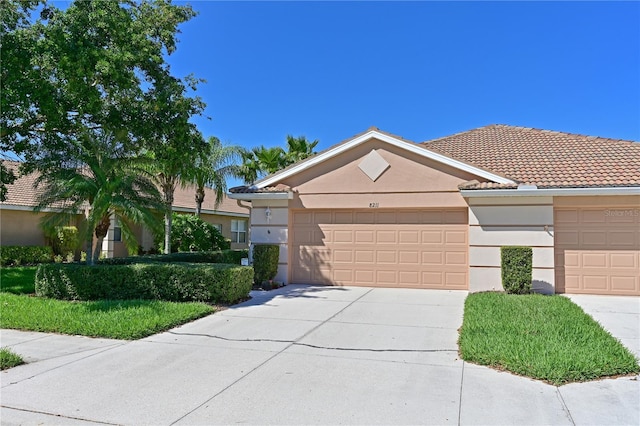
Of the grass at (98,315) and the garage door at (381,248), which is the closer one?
the grass at (98,315)

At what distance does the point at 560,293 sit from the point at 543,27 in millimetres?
7028

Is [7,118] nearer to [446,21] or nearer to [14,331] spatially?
[14,331]

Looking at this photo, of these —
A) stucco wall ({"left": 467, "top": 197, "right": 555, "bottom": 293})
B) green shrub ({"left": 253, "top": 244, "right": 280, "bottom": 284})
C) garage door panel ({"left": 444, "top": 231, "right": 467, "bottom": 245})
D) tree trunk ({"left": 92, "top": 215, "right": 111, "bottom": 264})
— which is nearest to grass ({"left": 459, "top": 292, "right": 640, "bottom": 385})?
stucco wall ({"left": 467, "top": 197, "right": 555, "bottom": 293})

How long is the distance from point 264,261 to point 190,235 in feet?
33.2

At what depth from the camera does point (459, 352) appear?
20.0 feet

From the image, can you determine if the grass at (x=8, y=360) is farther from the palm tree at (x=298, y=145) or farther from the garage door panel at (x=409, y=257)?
the palm tree at (x=298, y=145)

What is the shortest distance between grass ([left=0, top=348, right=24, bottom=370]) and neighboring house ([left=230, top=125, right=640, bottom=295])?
7984 mm

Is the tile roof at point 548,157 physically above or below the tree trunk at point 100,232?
above

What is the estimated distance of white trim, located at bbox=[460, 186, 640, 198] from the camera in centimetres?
1041

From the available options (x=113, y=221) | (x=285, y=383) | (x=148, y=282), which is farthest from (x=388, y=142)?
(x=113, y=221)

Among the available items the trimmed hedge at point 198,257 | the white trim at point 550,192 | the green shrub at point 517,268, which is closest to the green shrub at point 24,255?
the trimmed hedge at point 198,257

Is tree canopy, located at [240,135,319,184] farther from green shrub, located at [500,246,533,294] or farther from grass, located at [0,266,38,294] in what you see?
green shrub, located at [500,246,533,294]

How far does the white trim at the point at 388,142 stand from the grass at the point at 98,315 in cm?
553

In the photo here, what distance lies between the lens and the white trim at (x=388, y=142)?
38.1 feet
